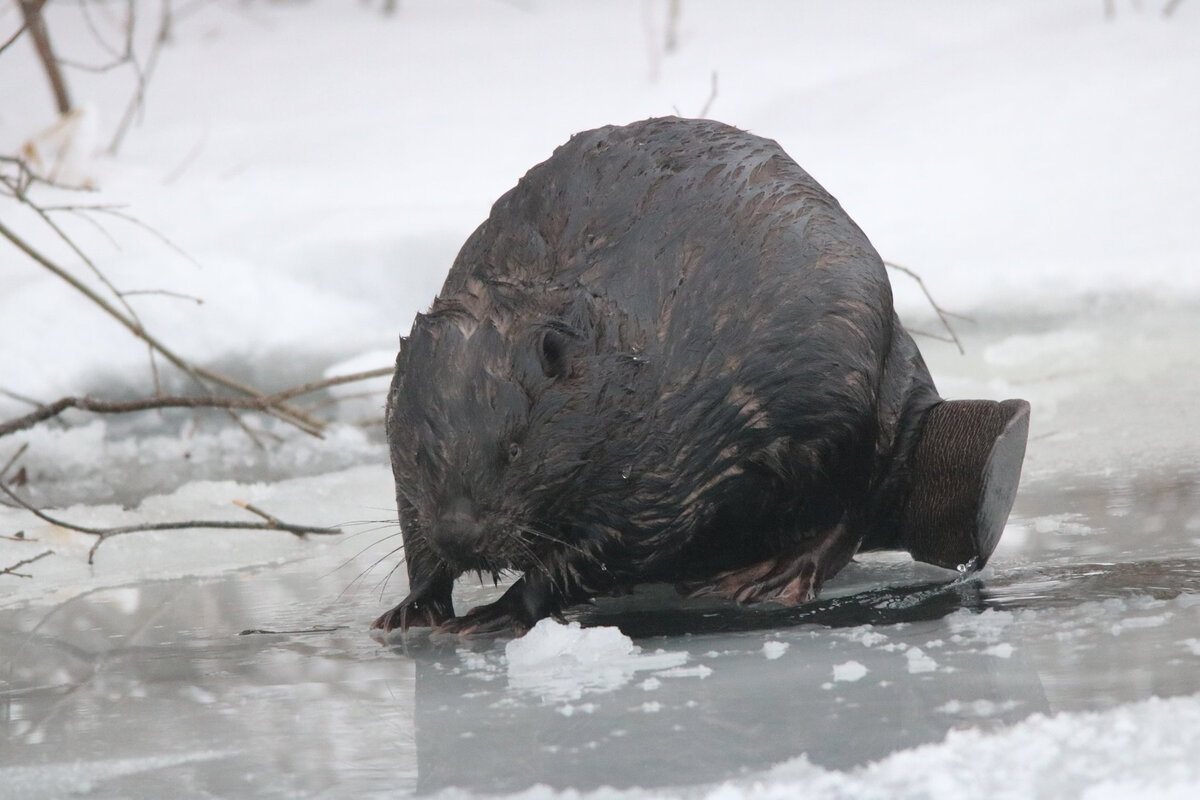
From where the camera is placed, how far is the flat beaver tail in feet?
8.51

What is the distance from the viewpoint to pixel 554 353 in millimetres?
2340

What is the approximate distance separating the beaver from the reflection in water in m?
0.11

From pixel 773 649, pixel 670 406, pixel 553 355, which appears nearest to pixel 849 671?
pixel 773 649

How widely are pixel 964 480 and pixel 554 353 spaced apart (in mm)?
785

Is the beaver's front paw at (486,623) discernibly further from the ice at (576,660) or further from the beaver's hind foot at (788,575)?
the beaver's hind foot at (788,575)

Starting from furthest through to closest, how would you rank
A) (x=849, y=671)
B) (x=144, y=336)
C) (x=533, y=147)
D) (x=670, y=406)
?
(x=533, y=147) < (x=144, y=336) < (x=670, y=406) < (x=849, y=671)

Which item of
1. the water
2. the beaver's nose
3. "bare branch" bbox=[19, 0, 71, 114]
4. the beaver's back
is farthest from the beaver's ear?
"bare branch" bbox=[19, 0, 71, 114]

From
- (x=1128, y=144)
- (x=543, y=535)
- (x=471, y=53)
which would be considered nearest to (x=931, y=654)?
(x=543, y=535)

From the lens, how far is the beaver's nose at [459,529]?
2275mm

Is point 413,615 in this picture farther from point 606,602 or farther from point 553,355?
point 553,355

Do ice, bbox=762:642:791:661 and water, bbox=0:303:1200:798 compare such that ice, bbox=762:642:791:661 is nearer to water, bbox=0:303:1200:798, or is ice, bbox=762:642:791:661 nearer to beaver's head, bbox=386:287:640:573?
water, bbox=0:303:1200:798

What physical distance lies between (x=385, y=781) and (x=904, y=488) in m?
1.34

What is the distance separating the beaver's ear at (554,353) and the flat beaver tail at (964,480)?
2.46 ft

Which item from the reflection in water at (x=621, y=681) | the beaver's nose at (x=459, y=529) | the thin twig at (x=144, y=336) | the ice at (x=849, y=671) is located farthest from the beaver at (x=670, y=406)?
the thin twig at (x=144, y=336)
